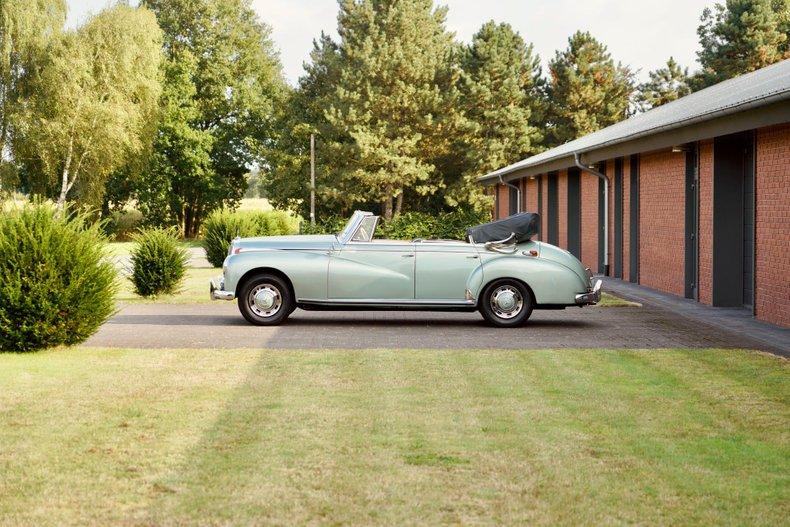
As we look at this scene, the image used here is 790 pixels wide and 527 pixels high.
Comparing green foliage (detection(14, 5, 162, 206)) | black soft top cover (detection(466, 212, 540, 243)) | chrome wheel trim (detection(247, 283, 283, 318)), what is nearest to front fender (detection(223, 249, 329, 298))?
chrome wheel trim (detection(247, 283, 283, 318))

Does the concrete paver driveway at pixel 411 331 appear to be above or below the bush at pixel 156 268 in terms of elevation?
below

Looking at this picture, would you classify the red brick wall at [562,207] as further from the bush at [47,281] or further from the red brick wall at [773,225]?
the bush at [47,281]

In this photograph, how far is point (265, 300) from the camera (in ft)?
45.3

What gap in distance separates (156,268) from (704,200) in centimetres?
945

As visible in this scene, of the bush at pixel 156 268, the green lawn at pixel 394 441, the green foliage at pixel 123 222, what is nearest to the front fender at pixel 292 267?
the green lawn at pixel 394 441

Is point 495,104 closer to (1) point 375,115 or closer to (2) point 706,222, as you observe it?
(1) point 375,115

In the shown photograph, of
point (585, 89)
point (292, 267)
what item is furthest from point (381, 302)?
point (585, 89)

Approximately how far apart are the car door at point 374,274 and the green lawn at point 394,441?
129 inches

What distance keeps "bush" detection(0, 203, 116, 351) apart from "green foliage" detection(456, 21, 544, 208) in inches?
1849

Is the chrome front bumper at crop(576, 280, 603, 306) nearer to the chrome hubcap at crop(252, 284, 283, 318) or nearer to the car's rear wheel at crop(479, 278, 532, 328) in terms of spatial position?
the car's rear wheel at crop(479, 278, 532, 328)

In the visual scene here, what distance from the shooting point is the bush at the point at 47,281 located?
431 inches

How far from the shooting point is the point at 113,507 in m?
5.27

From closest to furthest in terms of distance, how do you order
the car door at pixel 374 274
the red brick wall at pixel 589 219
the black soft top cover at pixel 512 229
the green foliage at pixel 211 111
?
the car door at pixel 374 274
the black soft top cover at pixel 512 229
the red brick wall at pixel 589 219
the green foliage at pixel 211 111

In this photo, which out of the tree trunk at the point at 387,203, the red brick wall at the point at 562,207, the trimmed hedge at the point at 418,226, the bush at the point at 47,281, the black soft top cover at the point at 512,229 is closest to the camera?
the bush at the point at 47,281
